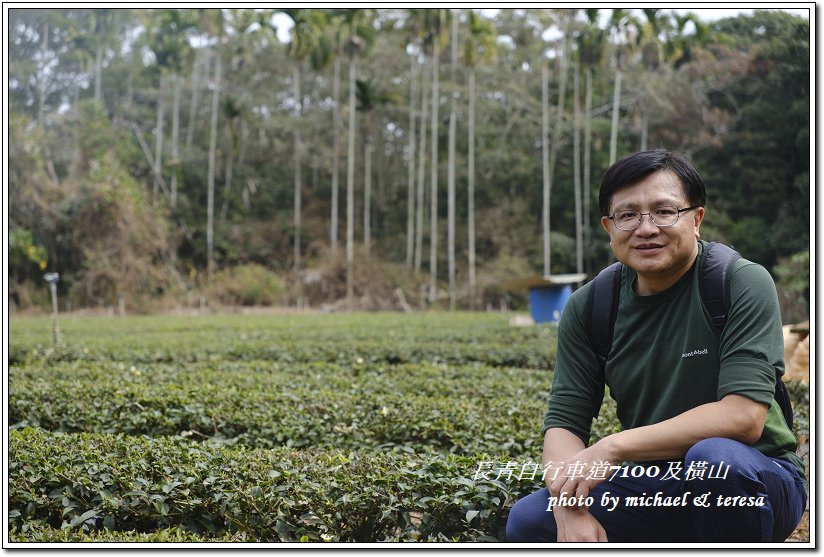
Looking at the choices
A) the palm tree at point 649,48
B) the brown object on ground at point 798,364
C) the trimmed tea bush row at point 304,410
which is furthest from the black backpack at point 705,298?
the palm tree at point 649,48

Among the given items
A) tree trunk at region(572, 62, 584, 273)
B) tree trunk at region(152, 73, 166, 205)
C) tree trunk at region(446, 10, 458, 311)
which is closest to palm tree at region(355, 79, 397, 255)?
tree trunk at region(446, 10, 458, 311)

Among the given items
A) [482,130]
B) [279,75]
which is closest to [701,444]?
[482,130]

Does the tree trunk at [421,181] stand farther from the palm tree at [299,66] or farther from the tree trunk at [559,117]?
the tree trunk at [559,117]

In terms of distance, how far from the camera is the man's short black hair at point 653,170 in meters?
2.11

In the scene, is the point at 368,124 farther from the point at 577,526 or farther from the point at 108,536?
the point at 577,526

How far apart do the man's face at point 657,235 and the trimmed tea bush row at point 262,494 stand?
2.72ft

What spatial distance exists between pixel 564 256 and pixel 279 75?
44.4 feet

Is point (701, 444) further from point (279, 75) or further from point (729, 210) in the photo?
point (279, 75)

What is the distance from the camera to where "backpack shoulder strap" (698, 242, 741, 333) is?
6.77ft

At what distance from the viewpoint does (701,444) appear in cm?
196

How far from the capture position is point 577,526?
2055 millimetres

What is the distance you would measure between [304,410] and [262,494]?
1852 millimetres

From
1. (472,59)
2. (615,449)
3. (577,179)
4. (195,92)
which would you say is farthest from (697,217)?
(195,92)
